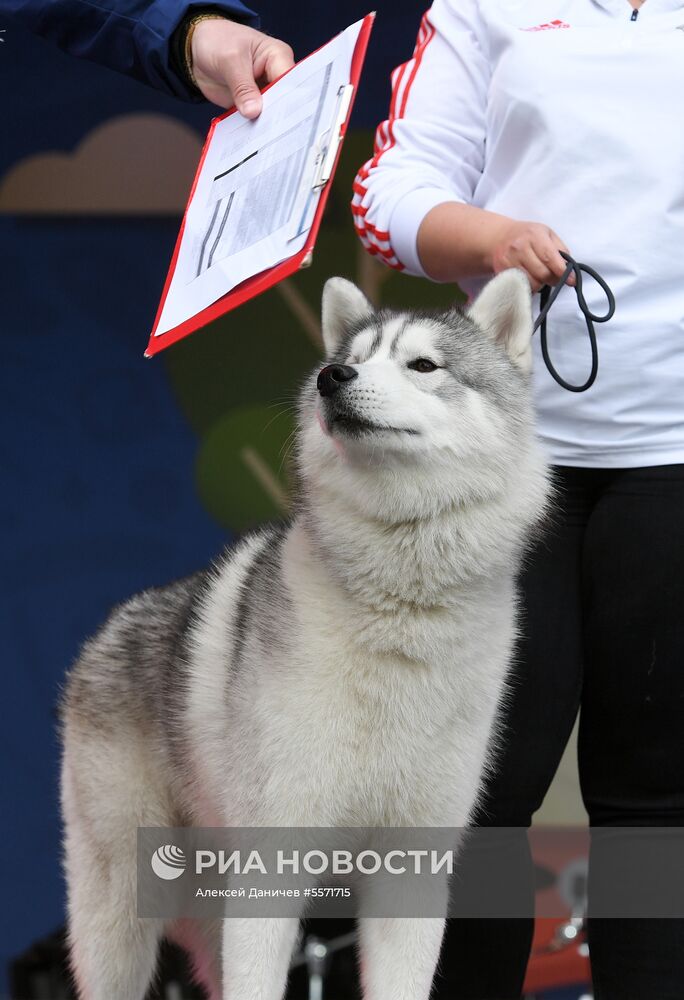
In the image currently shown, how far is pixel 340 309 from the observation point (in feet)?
7.13

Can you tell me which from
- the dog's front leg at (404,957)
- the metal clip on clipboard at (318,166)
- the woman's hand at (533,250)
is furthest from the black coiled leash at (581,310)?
the dog's front leg at (404,957)

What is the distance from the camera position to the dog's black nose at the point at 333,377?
181 centimetres

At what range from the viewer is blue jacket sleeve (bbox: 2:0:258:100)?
6.73ft

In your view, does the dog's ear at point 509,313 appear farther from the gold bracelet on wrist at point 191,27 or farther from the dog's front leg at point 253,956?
the dog's front leg at point 253,956

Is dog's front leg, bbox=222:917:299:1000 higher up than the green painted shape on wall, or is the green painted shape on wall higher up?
the green painted shape on wall

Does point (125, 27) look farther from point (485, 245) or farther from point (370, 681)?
point (370, 681)

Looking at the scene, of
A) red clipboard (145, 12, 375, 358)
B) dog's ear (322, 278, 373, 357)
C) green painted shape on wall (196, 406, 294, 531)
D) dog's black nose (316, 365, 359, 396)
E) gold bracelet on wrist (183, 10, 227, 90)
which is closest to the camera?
red clipboard (145, 12, 375, 358)

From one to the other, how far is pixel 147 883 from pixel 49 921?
68.6 inches

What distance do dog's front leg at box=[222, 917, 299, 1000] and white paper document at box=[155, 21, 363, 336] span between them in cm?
95

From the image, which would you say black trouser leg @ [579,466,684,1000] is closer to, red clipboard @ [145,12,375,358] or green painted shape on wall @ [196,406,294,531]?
red clipboard @ [145,12,375,358]

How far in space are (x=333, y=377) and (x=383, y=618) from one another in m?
0.40

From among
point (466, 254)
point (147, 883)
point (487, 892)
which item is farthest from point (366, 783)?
point (466, 254)

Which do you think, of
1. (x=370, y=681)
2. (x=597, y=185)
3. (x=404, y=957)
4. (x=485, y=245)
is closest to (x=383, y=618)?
(x=370, y=681)

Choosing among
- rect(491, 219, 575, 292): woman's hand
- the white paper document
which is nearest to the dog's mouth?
the white paper document
